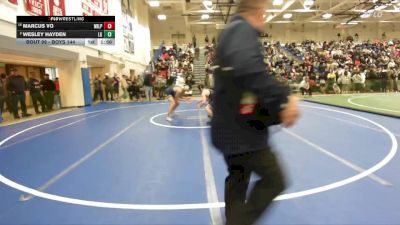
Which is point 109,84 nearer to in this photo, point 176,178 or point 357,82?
point 357,82

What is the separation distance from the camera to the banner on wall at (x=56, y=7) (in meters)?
13.3

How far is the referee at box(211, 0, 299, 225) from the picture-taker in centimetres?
173

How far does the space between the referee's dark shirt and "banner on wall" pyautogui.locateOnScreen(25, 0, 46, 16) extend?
12.0 metres

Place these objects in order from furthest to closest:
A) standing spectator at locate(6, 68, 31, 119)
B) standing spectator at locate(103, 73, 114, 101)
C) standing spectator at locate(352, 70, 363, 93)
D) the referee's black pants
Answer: standing spectator at locate(352, 70, 363, 93), standing spectator at locate(103, 73, 114, 101), standing spectator at locate(6, 68, 31, 119), the referee's black pants

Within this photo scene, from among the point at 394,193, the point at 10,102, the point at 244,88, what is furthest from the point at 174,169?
the point at 10,102

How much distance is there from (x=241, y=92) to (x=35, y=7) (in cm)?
1266

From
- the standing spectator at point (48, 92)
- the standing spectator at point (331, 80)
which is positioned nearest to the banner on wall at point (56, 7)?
the standing spectator at point (48, 92)

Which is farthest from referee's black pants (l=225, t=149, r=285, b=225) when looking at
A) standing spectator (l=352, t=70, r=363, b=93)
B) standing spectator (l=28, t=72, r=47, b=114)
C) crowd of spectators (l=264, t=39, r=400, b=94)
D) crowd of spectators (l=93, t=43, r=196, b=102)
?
standing spectator (l=352, t=70, r=363, b=93)

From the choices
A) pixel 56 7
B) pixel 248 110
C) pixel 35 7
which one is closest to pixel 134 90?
pixel 56 7

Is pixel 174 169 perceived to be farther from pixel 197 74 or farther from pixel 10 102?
pixel 197 74

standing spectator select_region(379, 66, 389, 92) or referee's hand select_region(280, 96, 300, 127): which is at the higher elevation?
referee's hand select_region(280, 96, 300, 127)

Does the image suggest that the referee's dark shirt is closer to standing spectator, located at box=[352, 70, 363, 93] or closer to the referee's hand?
the referee's hand

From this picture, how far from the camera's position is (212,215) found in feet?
10.1
